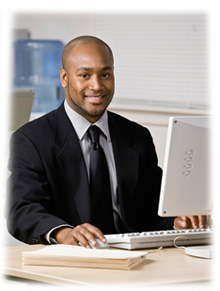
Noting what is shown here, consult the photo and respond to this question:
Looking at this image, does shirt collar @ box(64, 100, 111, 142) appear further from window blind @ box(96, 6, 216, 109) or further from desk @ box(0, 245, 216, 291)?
window blind @ box(96, 6, 216, 109)

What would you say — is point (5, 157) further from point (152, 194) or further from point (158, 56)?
point (158, 56)

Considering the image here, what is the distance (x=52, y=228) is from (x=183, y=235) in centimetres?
38

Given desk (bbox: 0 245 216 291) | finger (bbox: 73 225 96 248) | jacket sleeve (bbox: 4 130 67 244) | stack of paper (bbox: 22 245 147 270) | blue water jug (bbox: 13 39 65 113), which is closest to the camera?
desk (bbox: 0 245 216 291)

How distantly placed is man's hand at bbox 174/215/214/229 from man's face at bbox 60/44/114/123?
472 mm

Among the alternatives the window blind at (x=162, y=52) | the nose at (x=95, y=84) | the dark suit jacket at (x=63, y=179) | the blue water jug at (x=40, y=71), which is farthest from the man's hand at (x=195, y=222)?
the blue water jug at (x=40, y=71)

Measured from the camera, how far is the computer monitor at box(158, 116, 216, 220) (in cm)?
135

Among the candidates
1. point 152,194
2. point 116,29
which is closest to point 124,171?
point 152,194

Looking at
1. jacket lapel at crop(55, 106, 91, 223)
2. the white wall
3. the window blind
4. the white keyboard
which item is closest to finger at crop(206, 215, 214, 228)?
the white keyboard

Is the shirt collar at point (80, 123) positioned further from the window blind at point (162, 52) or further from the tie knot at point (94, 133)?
the window blind at point (162, 52)

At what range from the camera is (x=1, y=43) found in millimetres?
4164

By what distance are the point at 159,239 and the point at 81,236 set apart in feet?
0.78

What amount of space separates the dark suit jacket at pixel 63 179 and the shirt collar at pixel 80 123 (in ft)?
0.07

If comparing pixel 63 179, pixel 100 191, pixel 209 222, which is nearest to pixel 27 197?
pixel 63 179

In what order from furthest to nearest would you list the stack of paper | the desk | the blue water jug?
the blue water jug, the stack of paper, the desk
